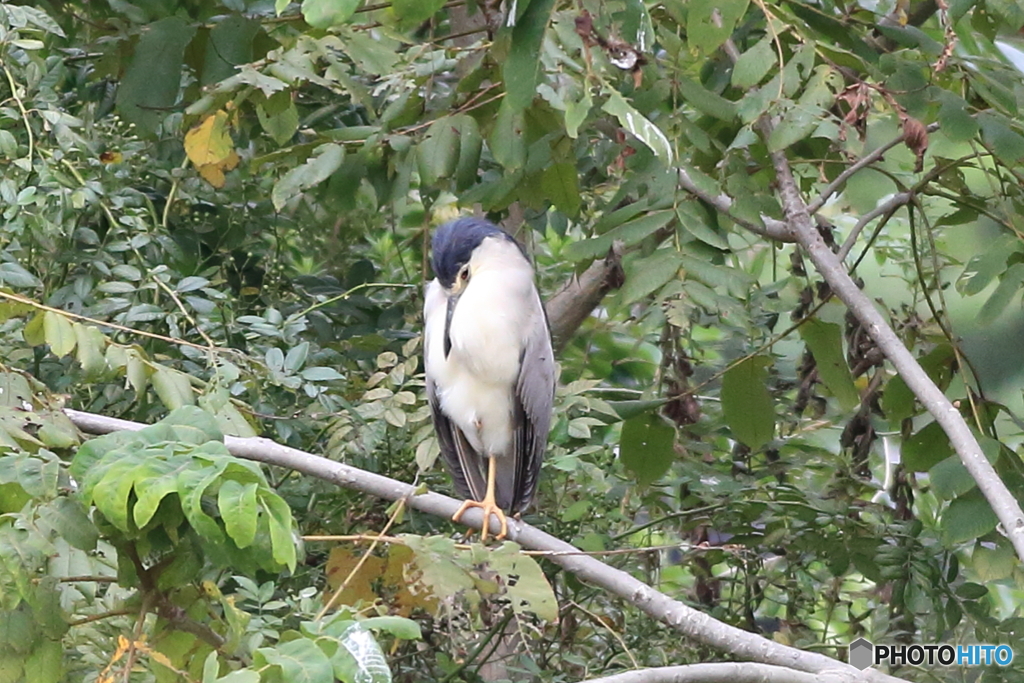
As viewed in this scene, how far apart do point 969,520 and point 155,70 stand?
210cm

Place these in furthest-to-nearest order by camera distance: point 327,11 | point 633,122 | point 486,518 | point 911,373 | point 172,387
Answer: point 486,518 < point 172,387 < point 911,373 < point 633,122 < point 327,11

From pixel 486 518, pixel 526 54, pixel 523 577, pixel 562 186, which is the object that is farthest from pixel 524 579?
pixel 562 186

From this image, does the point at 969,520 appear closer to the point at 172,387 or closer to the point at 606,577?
the point at 606,577

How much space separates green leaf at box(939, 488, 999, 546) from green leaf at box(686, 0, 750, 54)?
0.98m

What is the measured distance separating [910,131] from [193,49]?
1.86 metres

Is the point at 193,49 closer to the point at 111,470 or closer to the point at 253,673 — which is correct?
the point at 111,470

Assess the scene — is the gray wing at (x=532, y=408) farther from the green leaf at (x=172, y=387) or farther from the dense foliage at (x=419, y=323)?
the green leaf at (x=172, y=387)

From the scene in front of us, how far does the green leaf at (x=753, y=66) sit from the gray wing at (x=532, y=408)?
37.9 inches

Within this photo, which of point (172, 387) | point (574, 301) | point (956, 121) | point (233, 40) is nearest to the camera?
point (172, 387)

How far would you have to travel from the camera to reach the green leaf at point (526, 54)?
1868 millimetres

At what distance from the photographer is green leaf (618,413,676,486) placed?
8.58ft

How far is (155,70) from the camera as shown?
2.83m

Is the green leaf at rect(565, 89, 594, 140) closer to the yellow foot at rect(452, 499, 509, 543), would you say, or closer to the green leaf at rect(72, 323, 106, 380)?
the yellow foot at rect(452, 499, 509, 543)

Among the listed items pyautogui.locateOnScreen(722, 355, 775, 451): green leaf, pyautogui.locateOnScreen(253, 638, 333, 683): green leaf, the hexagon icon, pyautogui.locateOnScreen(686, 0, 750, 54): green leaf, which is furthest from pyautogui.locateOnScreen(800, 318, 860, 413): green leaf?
pyautogui.locateOnScreen(253, 638, 333, 683): green leaf
